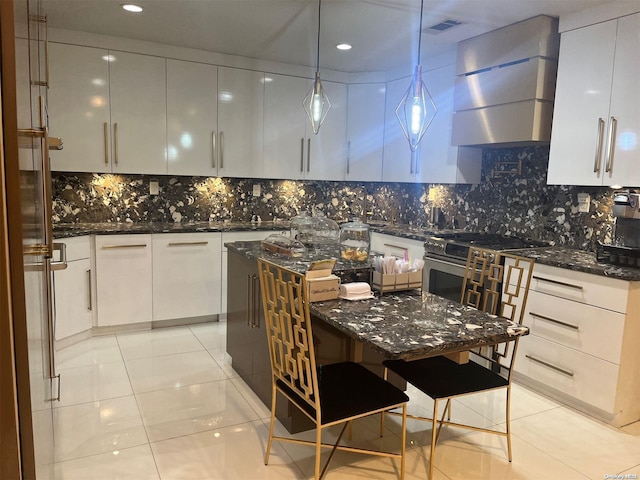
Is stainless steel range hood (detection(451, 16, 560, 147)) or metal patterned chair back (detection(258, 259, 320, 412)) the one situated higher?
stainless steel range hood (detection(451, 16, 560, 147))

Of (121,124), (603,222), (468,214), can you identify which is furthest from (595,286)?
(121,124)

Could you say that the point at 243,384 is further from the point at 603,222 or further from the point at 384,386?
the point at 603,222

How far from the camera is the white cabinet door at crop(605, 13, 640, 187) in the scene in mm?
2748

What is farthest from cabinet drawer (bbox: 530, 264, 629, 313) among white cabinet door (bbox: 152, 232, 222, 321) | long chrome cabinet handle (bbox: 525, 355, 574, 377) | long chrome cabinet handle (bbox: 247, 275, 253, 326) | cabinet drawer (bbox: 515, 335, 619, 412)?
white cabinet door (bbox: 152, 232, 222, 321)

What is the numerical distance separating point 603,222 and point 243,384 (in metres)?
2.61

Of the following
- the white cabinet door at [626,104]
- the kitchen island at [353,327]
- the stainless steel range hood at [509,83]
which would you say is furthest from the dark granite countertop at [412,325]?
the stainless steel range hood at [509,83]

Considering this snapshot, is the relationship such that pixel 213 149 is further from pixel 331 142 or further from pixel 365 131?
pixel 365 131

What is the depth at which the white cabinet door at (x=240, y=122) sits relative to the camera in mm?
4328

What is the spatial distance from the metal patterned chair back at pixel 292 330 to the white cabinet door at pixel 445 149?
2.48 metres

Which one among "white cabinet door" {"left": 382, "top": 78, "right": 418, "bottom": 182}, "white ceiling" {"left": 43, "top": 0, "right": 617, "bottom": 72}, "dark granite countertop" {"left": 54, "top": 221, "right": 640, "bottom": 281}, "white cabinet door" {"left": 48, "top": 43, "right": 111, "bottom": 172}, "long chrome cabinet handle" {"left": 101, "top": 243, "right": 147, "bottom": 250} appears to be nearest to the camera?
"dark granite countertop" {"left": 54, "top": 221, "right": 640, "bottom": 281}

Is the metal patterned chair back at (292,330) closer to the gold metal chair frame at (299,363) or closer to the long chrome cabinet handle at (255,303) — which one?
the gold metal chair frame at (299,363)

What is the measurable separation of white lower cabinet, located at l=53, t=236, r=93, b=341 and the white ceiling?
1.62 m

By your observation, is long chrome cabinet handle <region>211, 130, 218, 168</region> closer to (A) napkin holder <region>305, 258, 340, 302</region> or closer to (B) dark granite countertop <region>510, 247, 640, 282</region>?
(A) napkin holder <region>305, 258, 340, 302</region>

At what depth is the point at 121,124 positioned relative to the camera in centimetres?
395
